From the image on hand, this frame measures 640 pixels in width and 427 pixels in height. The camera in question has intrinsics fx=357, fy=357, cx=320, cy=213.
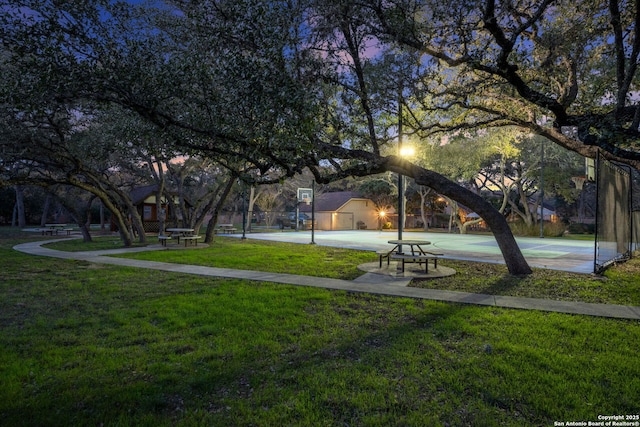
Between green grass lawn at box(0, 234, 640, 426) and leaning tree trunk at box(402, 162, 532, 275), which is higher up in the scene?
leaning tree trunk at box(402, 162, 532, 275)

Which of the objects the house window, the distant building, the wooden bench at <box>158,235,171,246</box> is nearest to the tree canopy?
the wooden bench at <box>158,235,171,246</box>

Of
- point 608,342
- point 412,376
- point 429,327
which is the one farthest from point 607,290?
point 412,376

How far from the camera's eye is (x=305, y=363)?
3859 mm

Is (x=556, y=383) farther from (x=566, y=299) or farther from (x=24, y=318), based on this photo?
A: (x=24, y=318)

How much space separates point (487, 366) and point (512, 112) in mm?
8328

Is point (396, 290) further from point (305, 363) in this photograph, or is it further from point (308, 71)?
point (308, 71)

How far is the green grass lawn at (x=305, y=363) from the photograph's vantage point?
2.94 meters

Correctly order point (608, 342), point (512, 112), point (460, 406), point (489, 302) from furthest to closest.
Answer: point (512, 112), point (489, 302), point (608, 342), point (460, 406)

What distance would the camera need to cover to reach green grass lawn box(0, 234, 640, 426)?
9.63 ft

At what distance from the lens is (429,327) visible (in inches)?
197

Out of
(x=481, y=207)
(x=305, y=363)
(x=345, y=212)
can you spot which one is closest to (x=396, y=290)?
(x=481, y=207)

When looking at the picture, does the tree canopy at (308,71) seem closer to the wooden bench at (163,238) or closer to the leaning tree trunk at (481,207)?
the leaning tree trunk at (481,207)

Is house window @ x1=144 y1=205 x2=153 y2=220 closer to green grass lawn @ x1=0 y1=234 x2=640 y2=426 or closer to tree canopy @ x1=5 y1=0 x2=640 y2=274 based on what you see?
tree canopy @ x1=5 y1=0 x2=640 y2=274

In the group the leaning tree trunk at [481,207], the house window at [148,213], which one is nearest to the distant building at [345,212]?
the house window at [148,213]
